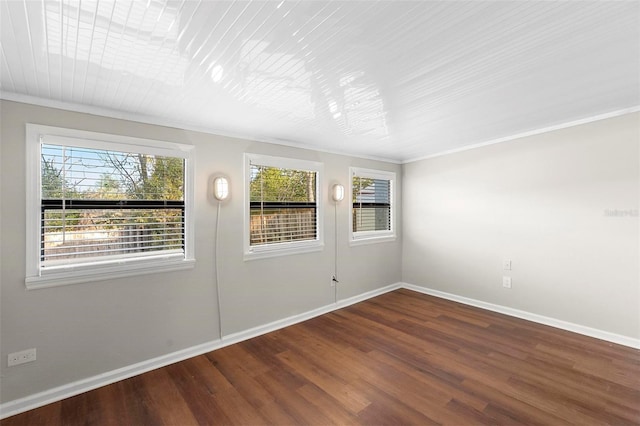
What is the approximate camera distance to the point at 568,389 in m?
2.23

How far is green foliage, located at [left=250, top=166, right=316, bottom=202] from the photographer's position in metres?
3.37

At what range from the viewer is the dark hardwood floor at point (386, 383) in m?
1.99

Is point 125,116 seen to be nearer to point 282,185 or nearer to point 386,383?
point 282,185

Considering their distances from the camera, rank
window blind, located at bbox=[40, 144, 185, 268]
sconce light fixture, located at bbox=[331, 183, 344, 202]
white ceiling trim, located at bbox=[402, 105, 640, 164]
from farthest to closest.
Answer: sconce light fixture, located at bbox=[331, 183, 344, 202]
white ceiling trim, located at bbox=[402, 105, 640, 164]
window blind, located at bbox=[40, 144, 185, 268]

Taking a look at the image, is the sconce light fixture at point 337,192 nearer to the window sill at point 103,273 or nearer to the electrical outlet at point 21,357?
the window sill at point 103,273

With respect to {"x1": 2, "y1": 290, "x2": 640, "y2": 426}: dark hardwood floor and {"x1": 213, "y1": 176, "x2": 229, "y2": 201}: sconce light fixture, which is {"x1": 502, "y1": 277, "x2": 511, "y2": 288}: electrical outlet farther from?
{"x1": 213, "y1": 176, "x2": 229, "y2": 201}: sconce light fixture

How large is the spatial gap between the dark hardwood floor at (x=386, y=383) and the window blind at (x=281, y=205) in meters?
1.17

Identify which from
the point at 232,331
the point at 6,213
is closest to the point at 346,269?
the point at 232,331

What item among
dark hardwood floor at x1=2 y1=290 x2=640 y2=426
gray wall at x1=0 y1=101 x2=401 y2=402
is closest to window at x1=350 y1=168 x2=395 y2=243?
gray wall at x1=0 y1=101 x2=401 y2=402

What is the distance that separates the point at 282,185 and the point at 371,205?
1719 millimetres

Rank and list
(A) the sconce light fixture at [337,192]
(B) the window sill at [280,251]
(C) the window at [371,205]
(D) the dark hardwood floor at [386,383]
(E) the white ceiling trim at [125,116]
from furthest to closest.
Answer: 1. (C) the window at [371,205]
2. (A) the sconce light fixture at [337,192]
3. (B) the window sill at [280,251]
4. (E) the white ceiling trim at [125,116]
5. (D) the dark hardwood floor at [386,383]

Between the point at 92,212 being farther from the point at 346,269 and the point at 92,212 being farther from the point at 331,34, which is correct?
the point at 346,269

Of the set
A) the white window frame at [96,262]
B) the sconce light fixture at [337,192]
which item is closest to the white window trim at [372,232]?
the sconce light fixture at [337,192]

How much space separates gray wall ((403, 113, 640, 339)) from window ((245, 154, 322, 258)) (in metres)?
1.98
